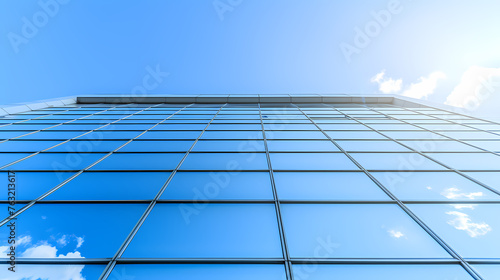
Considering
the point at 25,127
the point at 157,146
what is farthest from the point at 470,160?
the point at 25,127

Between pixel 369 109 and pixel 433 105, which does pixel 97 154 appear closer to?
pixel 369 109

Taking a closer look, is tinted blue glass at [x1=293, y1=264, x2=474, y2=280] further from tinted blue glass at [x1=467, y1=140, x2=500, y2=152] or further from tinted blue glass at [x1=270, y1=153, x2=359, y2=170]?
tinted blue glass at [x1=467, y1=140, x2=500, y2=152]

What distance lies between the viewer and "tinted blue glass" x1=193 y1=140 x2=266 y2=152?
9.39 meters

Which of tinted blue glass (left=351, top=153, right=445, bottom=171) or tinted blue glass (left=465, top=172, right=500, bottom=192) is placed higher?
tinted blue glass (left=351, top=153, right=445, bottom=171)

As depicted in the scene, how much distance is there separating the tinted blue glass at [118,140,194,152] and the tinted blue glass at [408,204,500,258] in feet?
22.7

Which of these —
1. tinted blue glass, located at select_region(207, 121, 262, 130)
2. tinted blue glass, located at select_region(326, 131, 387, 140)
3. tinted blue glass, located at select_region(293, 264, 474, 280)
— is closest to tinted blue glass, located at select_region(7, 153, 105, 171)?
tinted blue glass, located at select_region(207, 121, 262, 130)

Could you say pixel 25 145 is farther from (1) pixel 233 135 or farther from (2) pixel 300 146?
(2) pixel 300 146

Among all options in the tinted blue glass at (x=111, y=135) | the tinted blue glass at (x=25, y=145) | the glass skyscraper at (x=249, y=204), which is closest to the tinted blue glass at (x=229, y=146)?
the glass skyscraper at (x=249, y=204)

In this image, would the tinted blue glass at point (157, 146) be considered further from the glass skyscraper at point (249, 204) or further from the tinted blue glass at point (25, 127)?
the tinted blue glass at point (25, 127)

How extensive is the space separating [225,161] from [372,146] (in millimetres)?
5185

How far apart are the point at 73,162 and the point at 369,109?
641 inches

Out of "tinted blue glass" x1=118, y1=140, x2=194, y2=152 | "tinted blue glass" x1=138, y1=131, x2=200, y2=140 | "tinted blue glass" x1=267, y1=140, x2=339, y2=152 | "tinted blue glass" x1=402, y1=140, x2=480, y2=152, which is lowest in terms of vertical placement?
"tinted blue glass" x1=402, y1=140, x2=480, y2=152

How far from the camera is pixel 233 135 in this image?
11367 mm

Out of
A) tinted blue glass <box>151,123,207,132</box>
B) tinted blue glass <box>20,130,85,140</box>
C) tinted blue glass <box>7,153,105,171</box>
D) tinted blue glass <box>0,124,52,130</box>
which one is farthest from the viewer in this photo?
tinted blue glass <box>151,123,207,132</box>
